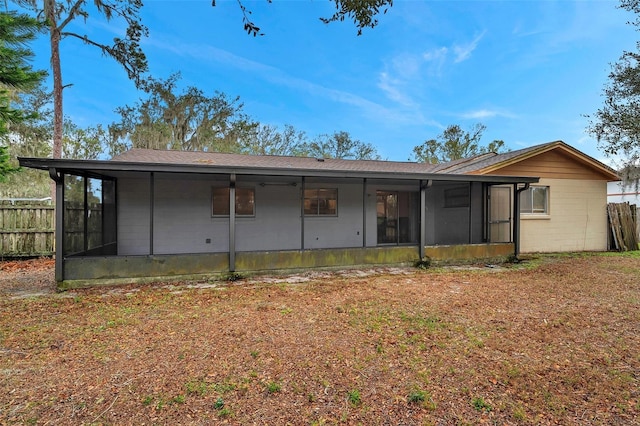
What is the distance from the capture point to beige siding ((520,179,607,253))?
34.2ft

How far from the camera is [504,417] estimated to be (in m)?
2.20

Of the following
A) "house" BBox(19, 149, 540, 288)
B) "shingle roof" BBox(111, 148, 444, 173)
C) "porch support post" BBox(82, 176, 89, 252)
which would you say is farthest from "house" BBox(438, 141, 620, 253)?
"porch support post" BBox(82, 176, 89, 252)

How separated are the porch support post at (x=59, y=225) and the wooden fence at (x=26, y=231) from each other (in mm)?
4505

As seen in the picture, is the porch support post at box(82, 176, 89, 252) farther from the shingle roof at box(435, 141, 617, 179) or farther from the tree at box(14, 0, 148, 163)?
the shingle roof at box(435, 141, 617, 179)

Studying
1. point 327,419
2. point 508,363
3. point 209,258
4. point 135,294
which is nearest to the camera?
point 327,419

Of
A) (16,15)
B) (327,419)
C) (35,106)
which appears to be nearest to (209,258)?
(327,419)

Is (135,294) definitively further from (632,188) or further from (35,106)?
(632,188)

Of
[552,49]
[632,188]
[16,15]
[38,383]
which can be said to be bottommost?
[38,383]

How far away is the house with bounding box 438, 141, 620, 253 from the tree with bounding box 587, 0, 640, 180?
40.7 inches

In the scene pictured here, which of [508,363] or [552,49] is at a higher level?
[552,49]

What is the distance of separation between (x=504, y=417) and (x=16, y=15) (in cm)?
1237

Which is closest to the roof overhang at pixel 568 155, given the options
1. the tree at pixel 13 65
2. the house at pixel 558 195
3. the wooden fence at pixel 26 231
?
the house at pixel 558 195

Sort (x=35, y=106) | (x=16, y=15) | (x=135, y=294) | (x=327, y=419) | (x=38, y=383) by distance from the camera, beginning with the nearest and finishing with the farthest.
Answer: 1. (x=327, y=419)
2. (x=38, y=383)
3. (x=135, y=294)
4. (x=16, y=15)
5. (x=35, y=106)

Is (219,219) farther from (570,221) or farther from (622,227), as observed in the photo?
(622,227)
